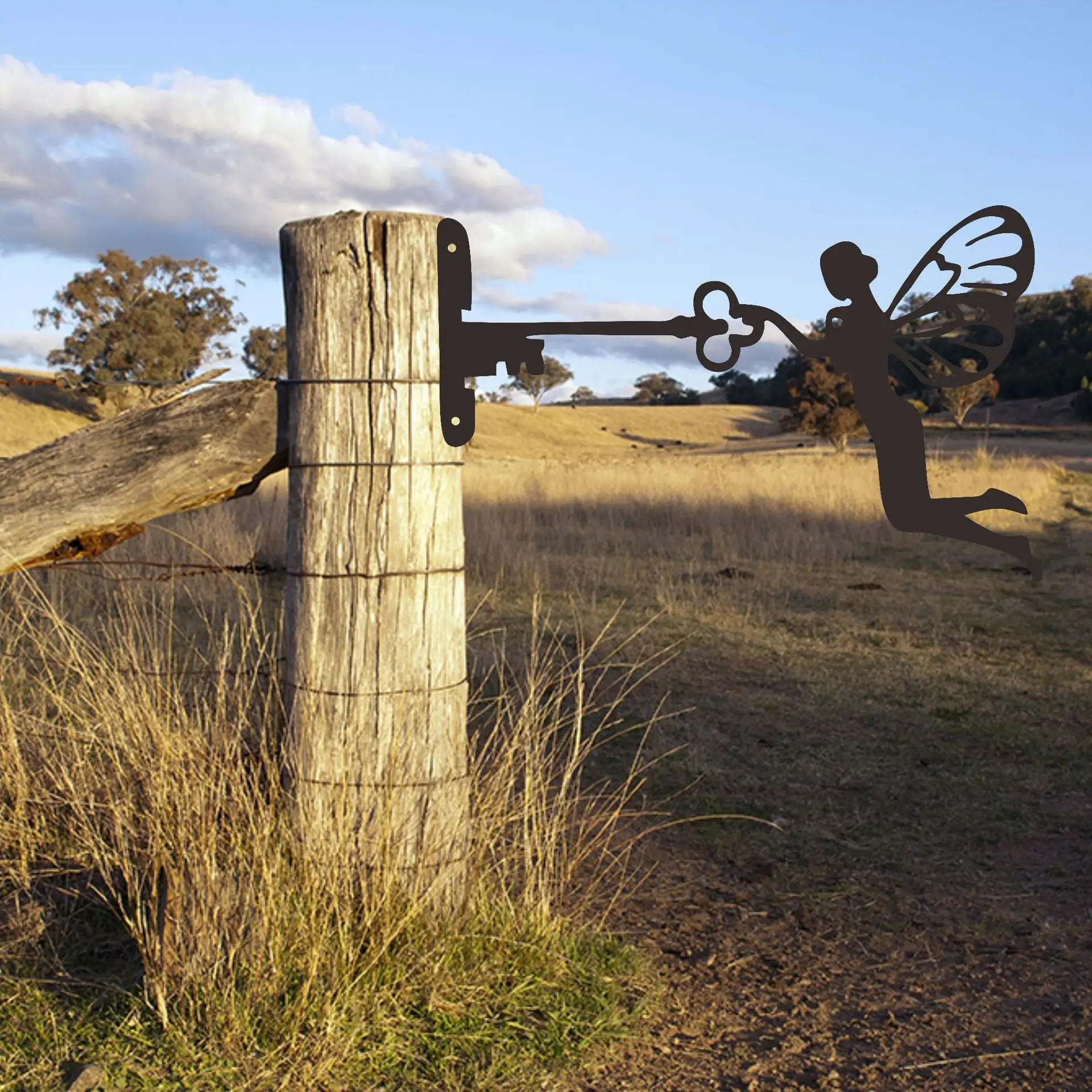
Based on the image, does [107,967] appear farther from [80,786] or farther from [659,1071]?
[659,1071]

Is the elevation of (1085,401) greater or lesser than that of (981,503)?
greater

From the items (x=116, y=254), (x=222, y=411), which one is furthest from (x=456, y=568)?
(x=116, y=254)

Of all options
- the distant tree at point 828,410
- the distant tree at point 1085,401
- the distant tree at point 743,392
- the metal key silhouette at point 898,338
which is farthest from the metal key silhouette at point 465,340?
the distant tree at point 743,392

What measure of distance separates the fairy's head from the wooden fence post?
0.92m

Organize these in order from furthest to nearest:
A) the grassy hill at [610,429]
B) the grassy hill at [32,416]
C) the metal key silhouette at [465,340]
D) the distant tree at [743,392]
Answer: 1. the distant tree at [743,392]
2. the grassy hill at [610,429]
3. the grassy hill at [32,416]
4. the metal key silhouette at [465,340]

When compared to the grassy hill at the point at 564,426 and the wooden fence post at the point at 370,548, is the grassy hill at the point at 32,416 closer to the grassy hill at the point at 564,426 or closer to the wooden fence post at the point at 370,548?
the grassy hill at the point at 564,426

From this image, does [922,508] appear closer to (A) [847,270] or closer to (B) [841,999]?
(A) [847,270]

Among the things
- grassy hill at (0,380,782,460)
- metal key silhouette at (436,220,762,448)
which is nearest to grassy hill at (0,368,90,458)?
grassy hill at (0,380,782,460)

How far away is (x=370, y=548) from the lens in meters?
2.69

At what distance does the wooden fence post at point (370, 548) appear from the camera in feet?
8.73

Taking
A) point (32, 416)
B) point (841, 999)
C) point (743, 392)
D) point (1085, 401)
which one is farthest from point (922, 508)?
point (743, 392)

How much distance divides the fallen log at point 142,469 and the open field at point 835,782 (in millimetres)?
1294

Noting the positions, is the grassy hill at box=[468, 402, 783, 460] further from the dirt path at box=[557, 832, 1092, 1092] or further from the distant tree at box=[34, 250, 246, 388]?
the dirt path at box=[557, 832, 1092, 1092]

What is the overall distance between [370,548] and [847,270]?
126cm
